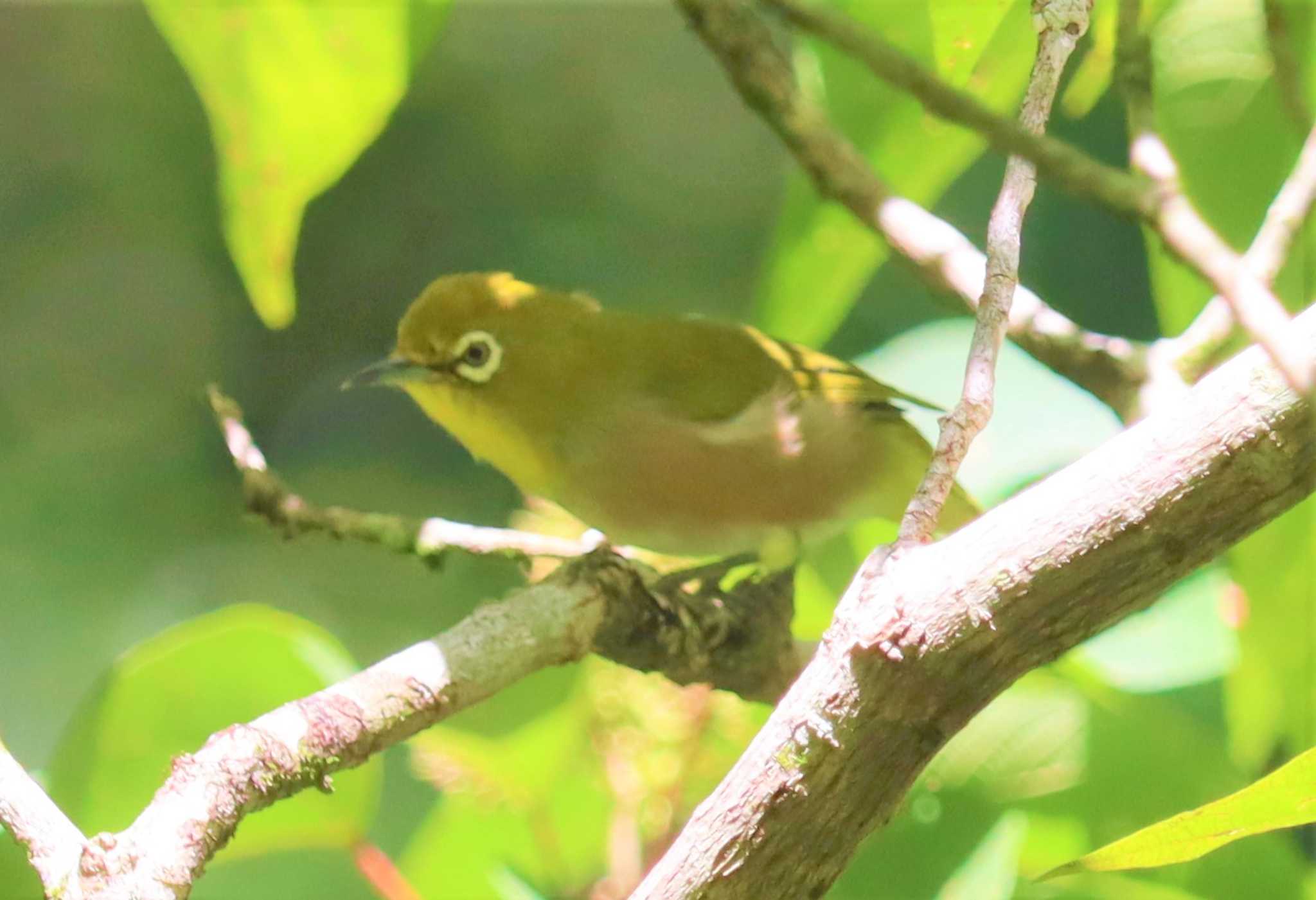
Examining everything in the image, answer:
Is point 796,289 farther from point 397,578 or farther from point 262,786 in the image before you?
point 397,578

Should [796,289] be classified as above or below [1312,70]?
below

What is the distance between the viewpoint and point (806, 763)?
604 mm

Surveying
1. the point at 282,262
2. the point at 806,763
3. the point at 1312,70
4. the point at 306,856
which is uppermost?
the point at 1312,70

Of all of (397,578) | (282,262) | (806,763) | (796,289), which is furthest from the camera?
(397,578)

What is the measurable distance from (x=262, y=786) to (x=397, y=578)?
238 centimetres

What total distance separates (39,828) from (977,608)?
47 centimetres

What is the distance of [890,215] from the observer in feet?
3.92

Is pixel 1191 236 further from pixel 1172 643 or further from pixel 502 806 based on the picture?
pixel 502 806

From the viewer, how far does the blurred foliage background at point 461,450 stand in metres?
0.98

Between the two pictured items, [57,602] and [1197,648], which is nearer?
[1197,648]

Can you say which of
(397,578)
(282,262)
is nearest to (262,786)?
(282,262)

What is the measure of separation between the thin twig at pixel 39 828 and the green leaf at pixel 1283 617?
0.82 meters

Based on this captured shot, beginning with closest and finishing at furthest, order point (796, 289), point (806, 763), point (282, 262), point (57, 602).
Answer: point (806, 763)
point (282, 262)
point (796, 289)
point (57, 602)

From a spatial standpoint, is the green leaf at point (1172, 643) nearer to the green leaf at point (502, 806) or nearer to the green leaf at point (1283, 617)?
the green leaf at point (1283, 617)
